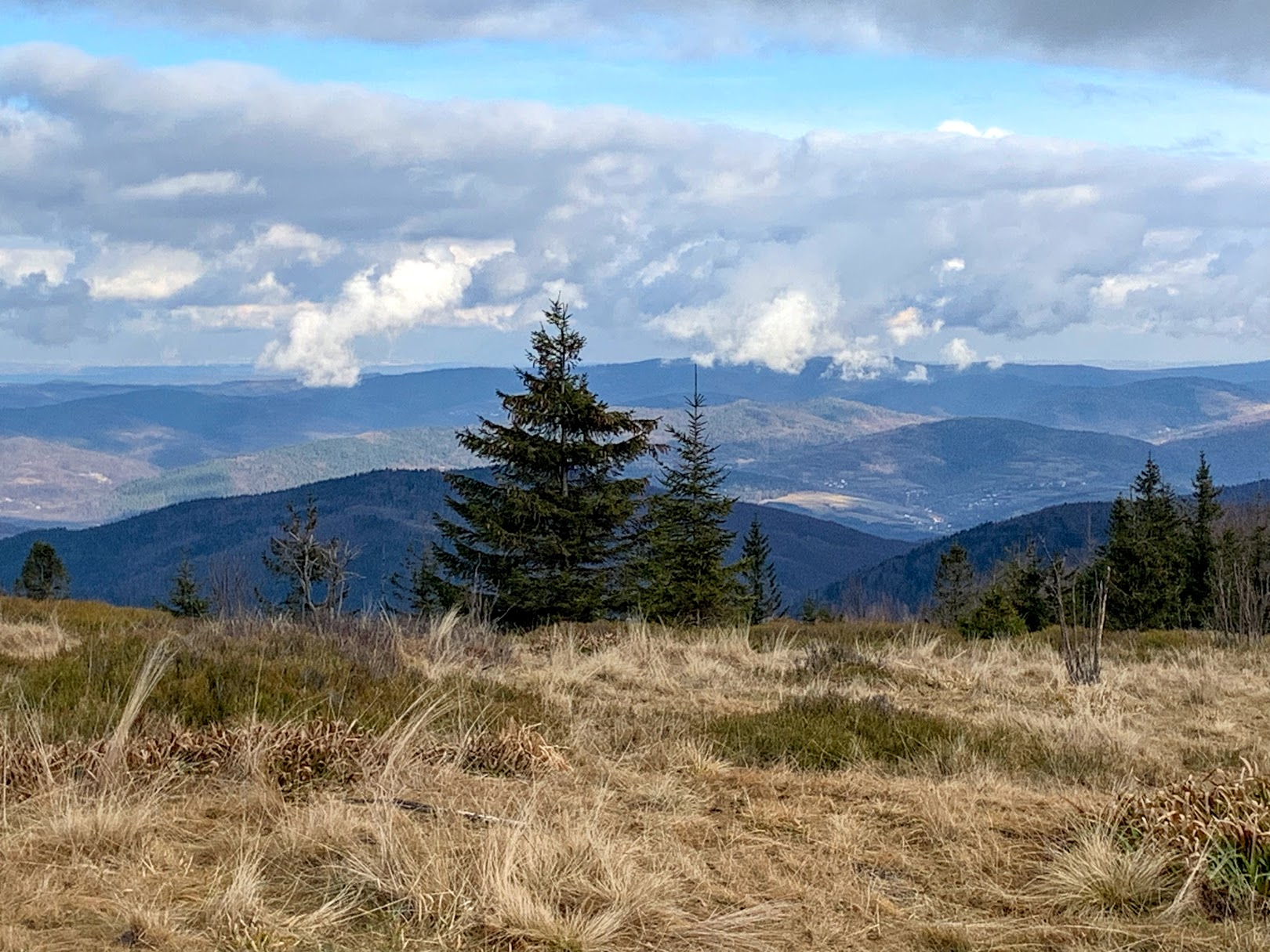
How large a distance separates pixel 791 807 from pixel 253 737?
292 centimetres

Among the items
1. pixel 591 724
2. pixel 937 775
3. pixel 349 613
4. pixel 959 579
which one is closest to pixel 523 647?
pixel 349 613

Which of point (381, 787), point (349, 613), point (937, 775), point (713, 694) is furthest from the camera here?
point (349, 613)

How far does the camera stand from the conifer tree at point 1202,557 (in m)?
45.5

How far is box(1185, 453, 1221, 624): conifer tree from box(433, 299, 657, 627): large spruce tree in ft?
102

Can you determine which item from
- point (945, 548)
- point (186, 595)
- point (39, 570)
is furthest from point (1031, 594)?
point (945, 548)

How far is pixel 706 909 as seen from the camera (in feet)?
12.9

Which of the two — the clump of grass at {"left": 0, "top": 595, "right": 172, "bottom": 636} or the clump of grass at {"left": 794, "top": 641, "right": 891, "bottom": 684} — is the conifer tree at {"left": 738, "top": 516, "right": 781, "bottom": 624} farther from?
the clump of grass at {"left": 794, "top": 641, "right": 891, "bottom": 684}

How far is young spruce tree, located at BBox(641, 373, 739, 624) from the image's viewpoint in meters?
26.9

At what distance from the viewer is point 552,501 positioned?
77.8ft

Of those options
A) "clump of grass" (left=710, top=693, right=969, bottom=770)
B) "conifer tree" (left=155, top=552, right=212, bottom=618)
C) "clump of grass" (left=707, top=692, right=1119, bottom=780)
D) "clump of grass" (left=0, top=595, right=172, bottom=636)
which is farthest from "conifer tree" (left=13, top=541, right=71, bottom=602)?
"clump of grass" (left=707, top=692, right=1119, bottom=780)

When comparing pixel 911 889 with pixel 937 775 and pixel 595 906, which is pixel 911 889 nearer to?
pixel 595 906

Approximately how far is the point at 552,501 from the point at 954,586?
49333 millimetres

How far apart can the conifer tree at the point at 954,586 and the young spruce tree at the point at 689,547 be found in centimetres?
2928

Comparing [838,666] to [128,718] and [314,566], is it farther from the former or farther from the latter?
[314,566]
